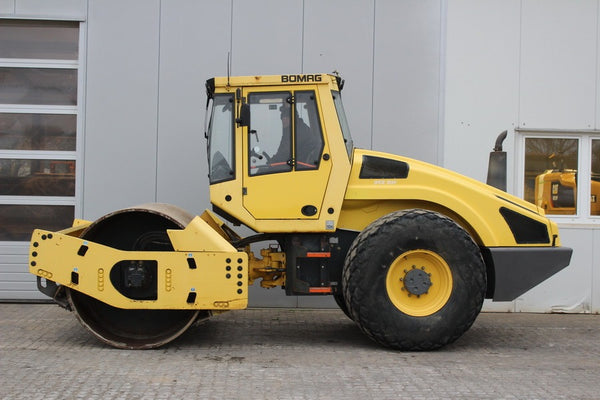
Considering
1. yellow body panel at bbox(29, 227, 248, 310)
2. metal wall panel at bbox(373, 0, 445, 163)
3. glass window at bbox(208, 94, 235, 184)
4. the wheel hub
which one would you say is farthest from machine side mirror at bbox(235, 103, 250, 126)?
metal wall panel at bbox(373, 0, 445, 163)

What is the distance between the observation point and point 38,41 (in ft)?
30.2

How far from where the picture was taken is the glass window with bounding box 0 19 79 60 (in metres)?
9.19

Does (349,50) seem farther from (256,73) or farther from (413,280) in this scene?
(413,280)

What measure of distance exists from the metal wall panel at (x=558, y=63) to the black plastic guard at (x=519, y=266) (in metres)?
2.93

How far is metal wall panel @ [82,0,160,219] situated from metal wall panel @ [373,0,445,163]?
9.72 ft

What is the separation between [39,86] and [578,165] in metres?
7.45

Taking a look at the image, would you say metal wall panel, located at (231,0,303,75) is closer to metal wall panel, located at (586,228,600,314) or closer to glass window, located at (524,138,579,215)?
glass window, located at (524,138,579,215)

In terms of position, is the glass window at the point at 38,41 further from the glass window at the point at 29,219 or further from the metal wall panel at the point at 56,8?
the glass window at the point at 29,219

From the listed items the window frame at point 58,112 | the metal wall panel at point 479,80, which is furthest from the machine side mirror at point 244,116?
the metal wall panel at point 479,80

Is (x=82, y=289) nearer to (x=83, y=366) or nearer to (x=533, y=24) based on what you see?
(x=83, y=366)

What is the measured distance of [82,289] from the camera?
6.36 metres

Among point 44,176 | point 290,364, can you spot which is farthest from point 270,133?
point 44,176

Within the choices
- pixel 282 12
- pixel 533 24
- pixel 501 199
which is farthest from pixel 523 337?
pixel 282 12

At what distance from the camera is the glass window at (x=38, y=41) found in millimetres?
9188
